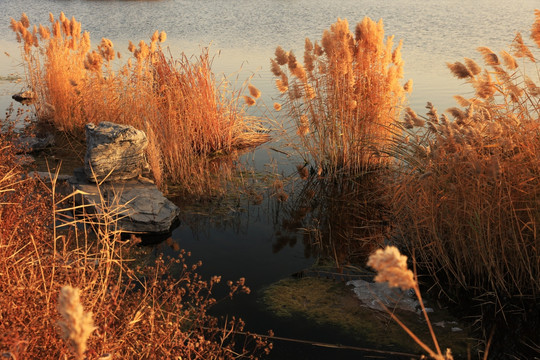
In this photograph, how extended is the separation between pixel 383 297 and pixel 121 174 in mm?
3201

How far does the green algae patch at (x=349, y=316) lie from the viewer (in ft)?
10.7

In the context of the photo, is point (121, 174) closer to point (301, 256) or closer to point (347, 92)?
point (301, 256)

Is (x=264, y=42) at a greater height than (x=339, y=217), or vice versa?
(x=264, y=42)

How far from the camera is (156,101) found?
21.7ft

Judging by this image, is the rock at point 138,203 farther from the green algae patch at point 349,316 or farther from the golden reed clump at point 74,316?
the golden reed clump at point 74,316

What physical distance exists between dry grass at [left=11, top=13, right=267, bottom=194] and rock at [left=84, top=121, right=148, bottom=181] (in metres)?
0.25

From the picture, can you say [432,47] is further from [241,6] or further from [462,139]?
[241,6]

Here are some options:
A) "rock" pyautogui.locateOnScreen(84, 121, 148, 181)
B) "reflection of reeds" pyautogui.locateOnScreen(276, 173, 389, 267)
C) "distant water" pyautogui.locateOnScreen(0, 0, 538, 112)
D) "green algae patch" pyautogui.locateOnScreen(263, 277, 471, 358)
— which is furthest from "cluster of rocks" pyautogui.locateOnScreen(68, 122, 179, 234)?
"distant water" pyautogui.locateOnScreen(0, 0, 538, 112)

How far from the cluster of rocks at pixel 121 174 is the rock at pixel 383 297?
2.02 metres

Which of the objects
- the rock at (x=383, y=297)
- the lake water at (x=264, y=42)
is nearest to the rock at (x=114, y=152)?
the lake water at (x=264, y=42)

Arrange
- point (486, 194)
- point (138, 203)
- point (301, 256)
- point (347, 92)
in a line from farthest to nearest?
Answer: point (347, 92) < point (138, 203) < point (301, 256) < point (486, 194)

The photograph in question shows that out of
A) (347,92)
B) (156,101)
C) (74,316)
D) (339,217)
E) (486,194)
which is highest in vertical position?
(74,316)

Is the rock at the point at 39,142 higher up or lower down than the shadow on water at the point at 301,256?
lower down

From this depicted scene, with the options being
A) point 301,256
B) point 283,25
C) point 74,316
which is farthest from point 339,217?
point 283,25
